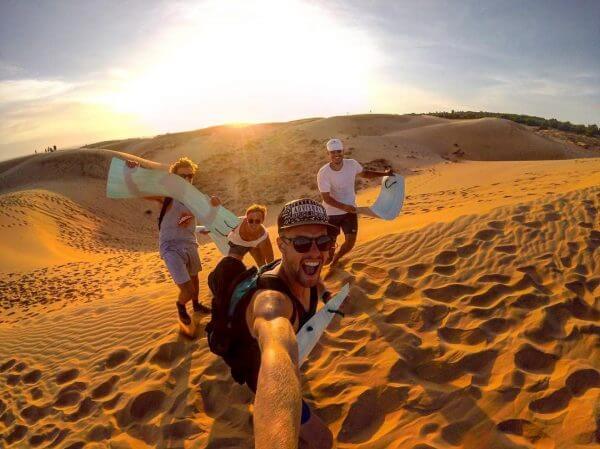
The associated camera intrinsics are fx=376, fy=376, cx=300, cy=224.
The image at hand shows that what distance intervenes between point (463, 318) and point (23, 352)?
6.35 meters

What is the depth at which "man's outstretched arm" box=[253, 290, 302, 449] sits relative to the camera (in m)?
1.19

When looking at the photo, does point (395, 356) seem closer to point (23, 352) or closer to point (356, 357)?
point (356, 357)

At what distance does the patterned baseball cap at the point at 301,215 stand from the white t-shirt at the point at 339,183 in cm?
345

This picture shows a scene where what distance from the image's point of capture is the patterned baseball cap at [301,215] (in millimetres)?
2289

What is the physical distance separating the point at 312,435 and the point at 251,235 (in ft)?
9.51

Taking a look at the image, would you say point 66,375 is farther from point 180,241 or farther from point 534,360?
point 534,360

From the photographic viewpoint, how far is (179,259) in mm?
4934

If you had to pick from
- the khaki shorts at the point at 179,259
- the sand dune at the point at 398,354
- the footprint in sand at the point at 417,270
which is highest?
the khaki shorts at the point at 179,259

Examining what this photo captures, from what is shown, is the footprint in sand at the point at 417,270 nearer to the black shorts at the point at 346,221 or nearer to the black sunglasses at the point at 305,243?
the black shorts at the point at 346,221

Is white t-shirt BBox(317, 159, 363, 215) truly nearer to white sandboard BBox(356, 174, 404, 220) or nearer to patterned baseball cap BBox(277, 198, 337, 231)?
white sandboard BBox(356, 174, 404, 220)

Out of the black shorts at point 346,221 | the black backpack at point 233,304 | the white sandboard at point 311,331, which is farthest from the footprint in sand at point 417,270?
the black backpack at point 233,304

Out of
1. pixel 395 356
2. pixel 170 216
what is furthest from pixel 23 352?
pixel 395 356

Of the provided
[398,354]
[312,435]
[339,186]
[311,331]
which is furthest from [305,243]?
[339,186]

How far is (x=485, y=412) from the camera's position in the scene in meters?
3.03
